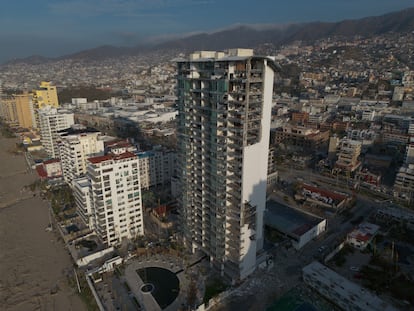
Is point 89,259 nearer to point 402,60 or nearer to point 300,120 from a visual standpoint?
point 300,120

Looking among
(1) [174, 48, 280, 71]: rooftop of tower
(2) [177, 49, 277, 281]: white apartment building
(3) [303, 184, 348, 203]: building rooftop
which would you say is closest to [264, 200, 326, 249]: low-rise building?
(2) [177, 49, 277, 281]: white apartment building

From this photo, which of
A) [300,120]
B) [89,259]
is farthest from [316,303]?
[300,120]

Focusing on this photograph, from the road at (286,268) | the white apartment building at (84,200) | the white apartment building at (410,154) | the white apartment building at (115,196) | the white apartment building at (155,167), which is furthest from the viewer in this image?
the white apartment building at (410,154)

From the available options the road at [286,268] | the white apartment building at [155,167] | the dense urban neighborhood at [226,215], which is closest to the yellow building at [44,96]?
the dense urban neighborhood at [226,215]

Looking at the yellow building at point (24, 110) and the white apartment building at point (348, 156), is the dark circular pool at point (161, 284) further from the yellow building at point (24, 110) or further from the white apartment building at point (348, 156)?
the yellow building at point (24, 110)

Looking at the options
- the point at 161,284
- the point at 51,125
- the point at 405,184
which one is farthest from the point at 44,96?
the point at 405,184

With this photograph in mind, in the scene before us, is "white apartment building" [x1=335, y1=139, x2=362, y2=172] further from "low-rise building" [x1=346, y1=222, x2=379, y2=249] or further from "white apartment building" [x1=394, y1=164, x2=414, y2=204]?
"low-rise building" [x1=346, y1=222, x2=379, y2=249]

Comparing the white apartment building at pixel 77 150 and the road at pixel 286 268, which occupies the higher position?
the white apartment building at pixel 77 150
